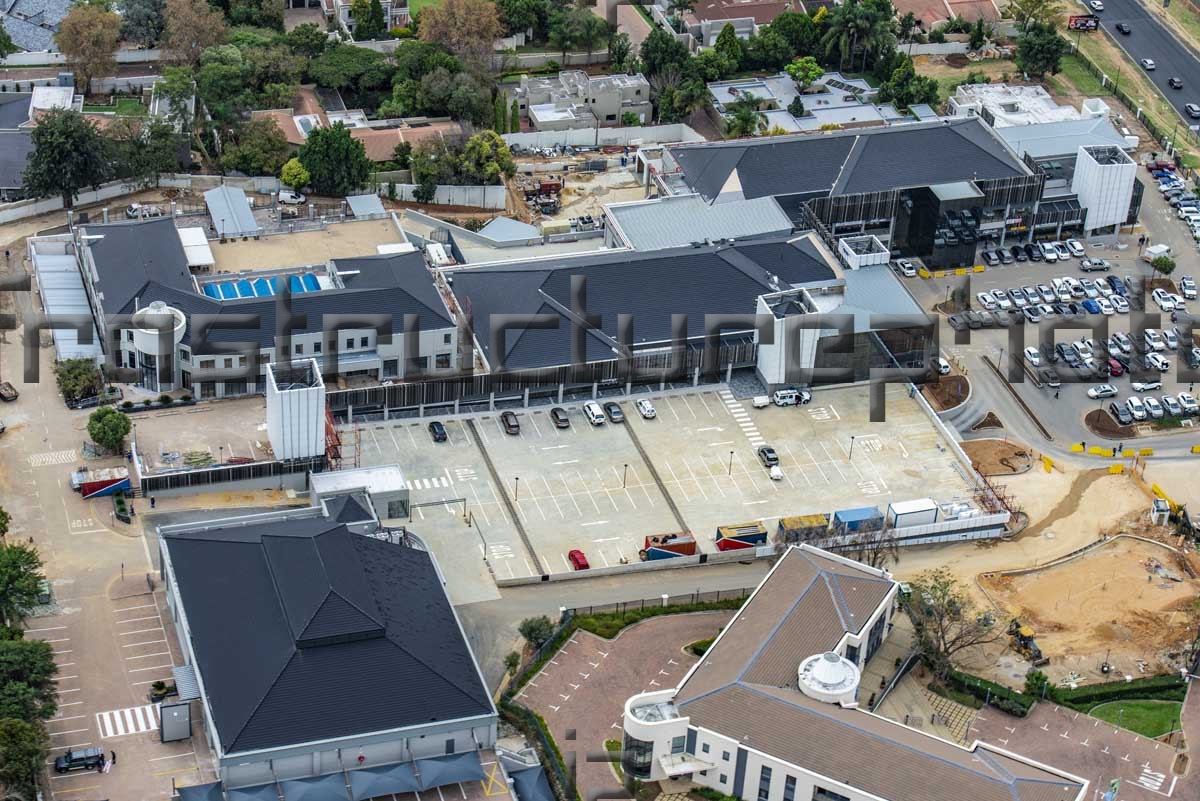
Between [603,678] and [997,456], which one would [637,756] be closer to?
[603,678]

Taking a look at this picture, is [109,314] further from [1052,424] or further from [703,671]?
[1052,424]

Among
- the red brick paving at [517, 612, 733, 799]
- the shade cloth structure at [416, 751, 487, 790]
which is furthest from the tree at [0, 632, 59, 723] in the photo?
the red brick paving at [517, 612, 733, 799]

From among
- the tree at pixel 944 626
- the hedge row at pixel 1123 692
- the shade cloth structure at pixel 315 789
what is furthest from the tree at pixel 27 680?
the hedge row at pixel 1123 692

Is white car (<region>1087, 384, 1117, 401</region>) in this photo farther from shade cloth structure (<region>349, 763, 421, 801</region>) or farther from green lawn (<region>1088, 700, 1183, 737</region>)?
shade cloth structure (<region>349, 763, 421, 801</region>)

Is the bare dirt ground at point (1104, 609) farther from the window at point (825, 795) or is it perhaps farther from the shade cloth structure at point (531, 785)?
the shade cloth structure at point (531, 785)

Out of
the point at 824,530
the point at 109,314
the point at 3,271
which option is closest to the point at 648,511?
the point at 824,530

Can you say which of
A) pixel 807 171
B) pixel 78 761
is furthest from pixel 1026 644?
pixel 78 761
